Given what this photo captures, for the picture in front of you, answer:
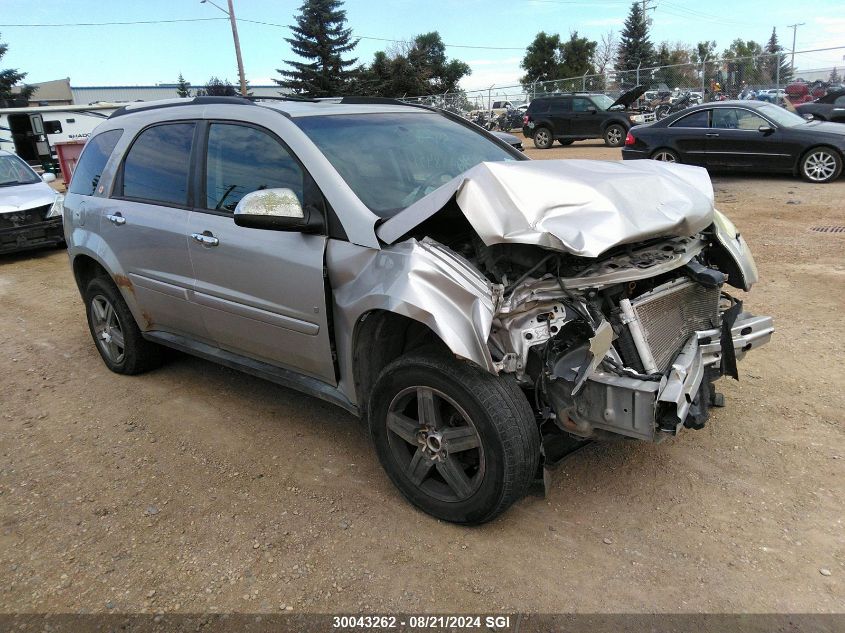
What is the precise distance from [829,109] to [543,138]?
860 centimetres

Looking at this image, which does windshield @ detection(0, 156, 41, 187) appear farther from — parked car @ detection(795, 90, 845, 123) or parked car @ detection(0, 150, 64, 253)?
parked car @ detection(795, 90, 845, 123)

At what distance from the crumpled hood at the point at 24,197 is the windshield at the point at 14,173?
27 cm

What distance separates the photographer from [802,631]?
229 centimetres

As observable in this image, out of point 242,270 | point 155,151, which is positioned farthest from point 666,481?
point 155,151

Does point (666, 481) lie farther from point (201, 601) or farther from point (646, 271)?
point (201, 601)

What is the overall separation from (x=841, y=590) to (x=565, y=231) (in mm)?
1741

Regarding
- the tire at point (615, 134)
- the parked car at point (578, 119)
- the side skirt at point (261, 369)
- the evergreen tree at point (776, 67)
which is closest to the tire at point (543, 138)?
the parked car at point (578, 119)

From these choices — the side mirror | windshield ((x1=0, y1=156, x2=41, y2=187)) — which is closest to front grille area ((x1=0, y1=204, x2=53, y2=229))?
windshield ((x1=0, y1=156, x2=41, y2=187))

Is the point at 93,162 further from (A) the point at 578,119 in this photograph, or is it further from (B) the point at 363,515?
(A) the point at 578,119

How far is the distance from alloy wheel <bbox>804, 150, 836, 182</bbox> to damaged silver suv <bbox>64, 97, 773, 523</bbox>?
382 inches

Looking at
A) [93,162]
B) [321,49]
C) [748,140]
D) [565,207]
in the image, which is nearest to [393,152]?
[565,207]

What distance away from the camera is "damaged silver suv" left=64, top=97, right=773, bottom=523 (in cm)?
262

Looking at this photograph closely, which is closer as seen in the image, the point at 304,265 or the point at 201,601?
the point at 201,601

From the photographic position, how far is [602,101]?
2095 centimetres
